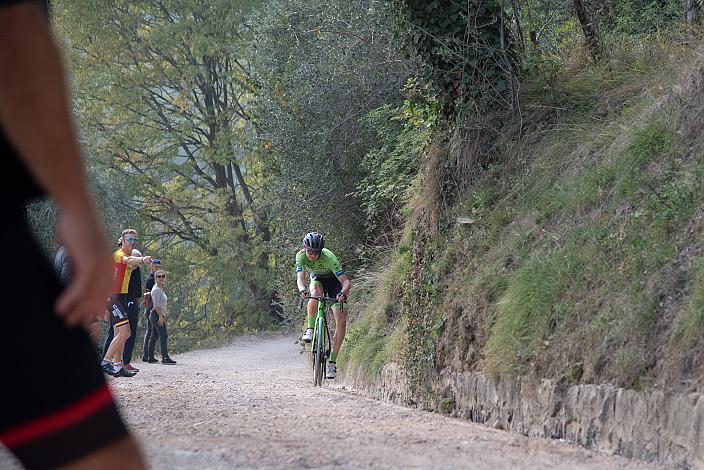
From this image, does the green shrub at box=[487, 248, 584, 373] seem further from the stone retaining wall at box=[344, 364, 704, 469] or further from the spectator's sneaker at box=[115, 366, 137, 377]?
the spectator's sneaker at box=[115, 366, 137, 377]

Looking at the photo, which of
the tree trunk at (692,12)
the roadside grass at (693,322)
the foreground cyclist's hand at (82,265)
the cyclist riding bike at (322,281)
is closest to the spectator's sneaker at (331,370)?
the cyclist riding bike at (322,281)

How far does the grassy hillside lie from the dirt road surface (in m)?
0.71

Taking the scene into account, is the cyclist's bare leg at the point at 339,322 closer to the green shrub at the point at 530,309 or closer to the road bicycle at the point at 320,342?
the road bicycle at the point at 320,342

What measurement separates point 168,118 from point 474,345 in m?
35.8

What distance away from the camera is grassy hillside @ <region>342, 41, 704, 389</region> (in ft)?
22.0

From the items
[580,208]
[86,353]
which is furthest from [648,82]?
[86,353]

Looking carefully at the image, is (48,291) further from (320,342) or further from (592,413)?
(320,342)

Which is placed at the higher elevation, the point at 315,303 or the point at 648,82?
the point at 648,82

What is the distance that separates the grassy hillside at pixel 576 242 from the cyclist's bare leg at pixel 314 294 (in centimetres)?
120

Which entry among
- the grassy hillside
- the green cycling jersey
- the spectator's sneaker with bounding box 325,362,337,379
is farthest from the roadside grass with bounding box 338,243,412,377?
the green cycling jersey

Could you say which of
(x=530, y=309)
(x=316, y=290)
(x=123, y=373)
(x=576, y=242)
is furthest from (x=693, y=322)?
(x=123, y=373)

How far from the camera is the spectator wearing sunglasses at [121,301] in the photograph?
1491cm

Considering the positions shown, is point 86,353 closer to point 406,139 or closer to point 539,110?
point 539,110

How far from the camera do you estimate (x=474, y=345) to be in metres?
9.38
